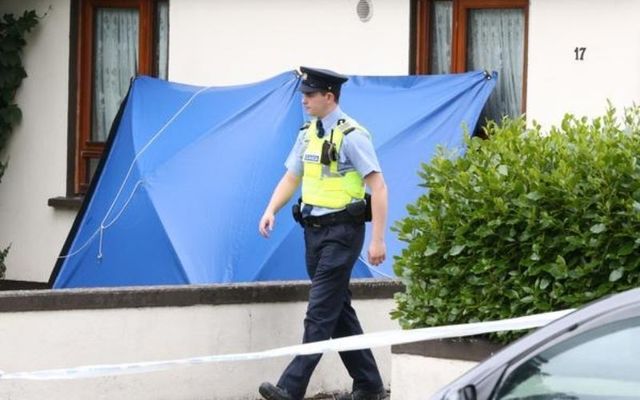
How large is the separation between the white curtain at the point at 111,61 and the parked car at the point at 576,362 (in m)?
9.63

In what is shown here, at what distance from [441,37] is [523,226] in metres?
5.47

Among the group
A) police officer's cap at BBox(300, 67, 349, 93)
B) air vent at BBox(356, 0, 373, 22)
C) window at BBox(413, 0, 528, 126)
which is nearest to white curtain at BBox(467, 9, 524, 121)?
window at BBox(413, 0, 528, 126)

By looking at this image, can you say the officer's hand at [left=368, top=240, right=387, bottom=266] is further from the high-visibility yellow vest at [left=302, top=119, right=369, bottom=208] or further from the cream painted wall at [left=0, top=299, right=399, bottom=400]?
the cream painted wall at [left=0, top=299, right=399, bottom=400]

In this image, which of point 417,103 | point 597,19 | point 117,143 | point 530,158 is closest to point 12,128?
point 117,143

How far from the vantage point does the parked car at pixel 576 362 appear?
4.69 meters

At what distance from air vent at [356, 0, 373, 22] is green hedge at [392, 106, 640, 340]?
486 cm

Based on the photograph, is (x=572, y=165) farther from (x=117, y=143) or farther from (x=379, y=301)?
(x=117, y=143)

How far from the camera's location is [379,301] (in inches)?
392

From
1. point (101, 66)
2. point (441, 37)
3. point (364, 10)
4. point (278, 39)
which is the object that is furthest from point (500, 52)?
point (101, 66)

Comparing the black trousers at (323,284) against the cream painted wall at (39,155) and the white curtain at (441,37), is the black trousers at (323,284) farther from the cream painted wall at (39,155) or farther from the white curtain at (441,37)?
the cream painted wall at (39,155)

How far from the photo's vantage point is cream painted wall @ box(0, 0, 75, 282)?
14266 millimetres

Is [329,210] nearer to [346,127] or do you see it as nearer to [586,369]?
[346,127]

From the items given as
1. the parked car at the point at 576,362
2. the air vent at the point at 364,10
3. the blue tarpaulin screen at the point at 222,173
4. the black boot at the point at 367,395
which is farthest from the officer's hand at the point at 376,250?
the air vent at the point at 364,10

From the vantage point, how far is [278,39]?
13359 mm
